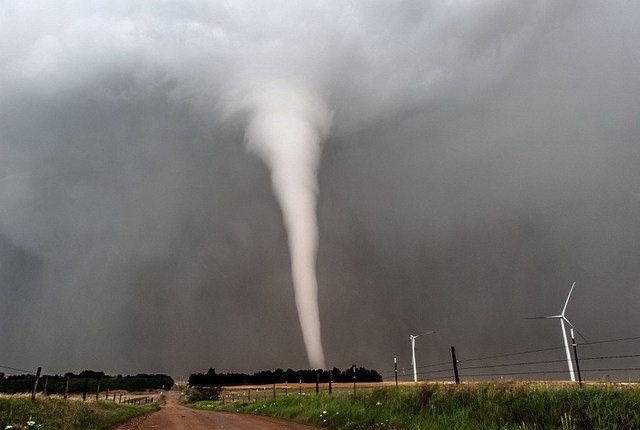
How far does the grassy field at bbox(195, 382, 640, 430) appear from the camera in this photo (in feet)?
36.2

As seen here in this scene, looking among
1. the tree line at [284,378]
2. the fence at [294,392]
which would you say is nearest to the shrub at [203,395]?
the fence at [294,392]

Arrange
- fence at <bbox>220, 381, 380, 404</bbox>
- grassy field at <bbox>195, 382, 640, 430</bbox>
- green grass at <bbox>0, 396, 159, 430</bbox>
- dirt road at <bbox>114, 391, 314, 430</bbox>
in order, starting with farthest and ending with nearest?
fence at <bbox>220, 381, 380, 404</bbox>
dirt road at <bbox>114, 391, 314, 430</bbox>
green grass at <bbox>0, 396, 159, 430</bbox>
grassy field at <bbox>195, 382, 640, 430</bbox>

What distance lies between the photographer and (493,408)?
46.2ft

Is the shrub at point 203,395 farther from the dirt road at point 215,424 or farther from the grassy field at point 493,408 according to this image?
the grassy field at point 493,408

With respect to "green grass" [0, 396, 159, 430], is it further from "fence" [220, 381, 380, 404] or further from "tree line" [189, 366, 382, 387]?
"tree line" [189, 366, 382, 387]

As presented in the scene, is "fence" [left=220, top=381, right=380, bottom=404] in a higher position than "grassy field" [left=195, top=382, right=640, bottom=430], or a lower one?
lower

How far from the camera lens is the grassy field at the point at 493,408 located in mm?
11031

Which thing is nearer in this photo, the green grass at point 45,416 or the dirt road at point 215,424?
the green grass at point 45,416

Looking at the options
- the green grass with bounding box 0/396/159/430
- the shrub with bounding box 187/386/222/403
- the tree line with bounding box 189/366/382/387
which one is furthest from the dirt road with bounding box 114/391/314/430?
the tree line with bounding box 189/366/382/387

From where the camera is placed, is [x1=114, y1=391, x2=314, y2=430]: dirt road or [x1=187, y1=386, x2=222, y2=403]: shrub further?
[x1=187, y1=386, x2=222, y2=403]: shrub

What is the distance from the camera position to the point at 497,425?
12422 mm

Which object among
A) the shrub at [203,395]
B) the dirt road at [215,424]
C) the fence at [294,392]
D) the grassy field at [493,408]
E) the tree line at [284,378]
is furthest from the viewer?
the tree line at [284,378]

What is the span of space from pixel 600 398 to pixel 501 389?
4279 millimetres

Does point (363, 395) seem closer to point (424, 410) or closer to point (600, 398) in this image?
point (424, 410)
